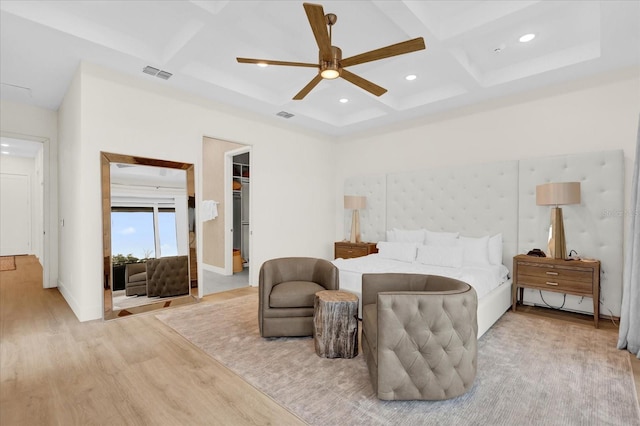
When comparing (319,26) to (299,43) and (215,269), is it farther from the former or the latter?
(215,269)

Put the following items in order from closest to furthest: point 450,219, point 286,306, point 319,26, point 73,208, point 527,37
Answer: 1. point 319,26
2. point 286,306
3. point 527,37
4. point 73,208
5. point 450,219

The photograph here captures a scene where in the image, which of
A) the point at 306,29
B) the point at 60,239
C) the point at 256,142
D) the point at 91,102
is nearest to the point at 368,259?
the point at 256,142

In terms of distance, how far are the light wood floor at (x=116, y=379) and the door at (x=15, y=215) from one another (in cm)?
690

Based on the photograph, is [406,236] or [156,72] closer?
[156,72]

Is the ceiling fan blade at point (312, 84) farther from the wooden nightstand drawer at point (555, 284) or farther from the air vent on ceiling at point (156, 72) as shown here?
the wooden nightstand drawer at point (555, 284)

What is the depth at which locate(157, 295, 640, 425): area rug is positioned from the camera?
1.92 metres

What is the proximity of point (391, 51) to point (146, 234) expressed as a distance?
12.1 feet

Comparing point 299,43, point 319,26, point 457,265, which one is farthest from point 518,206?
point 319,26

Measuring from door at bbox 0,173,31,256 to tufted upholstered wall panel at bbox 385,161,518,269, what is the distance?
10.1m

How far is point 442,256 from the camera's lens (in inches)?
160

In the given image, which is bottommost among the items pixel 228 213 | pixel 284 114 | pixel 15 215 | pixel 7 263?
pixel 7 263

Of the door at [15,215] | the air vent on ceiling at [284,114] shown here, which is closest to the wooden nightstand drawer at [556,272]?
the air vent on ceiling at [284,114]

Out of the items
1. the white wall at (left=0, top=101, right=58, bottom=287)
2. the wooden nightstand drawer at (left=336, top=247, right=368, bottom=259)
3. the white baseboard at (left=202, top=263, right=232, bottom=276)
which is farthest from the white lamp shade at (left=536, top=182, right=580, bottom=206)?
the white wall at (left=0, top=101, right=58, bottom=287)

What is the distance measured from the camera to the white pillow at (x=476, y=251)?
4.14 m
